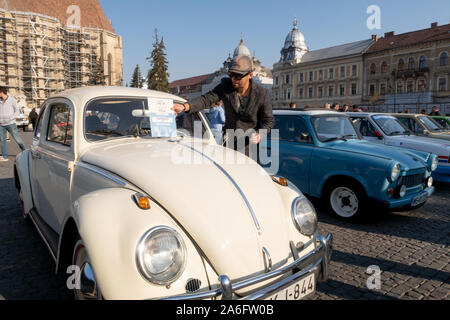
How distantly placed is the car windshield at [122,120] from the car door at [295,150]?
2.94m

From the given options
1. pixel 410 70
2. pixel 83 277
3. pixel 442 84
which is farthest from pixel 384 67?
pixel 83 277

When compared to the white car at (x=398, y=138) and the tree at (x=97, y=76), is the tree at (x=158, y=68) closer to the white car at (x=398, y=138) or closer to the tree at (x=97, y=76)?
the tree at (x=97, y=76)

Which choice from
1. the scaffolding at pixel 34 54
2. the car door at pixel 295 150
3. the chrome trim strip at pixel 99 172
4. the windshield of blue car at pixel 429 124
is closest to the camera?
the chrome trim strip at pixel 99 172

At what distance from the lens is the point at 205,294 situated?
1926mm

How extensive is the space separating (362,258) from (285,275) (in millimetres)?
2021

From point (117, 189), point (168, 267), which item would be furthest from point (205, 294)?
point (117, 189)

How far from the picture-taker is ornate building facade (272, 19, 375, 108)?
69.2m

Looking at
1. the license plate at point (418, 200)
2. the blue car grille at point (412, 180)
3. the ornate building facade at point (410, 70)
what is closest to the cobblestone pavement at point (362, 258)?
the license plate at point (418, 200)

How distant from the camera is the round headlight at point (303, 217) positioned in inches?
104

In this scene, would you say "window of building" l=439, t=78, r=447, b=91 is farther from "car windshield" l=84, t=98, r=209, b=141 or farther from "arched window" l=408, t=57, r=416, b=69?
"car windshield" l=84, t=98, r=209, b=141

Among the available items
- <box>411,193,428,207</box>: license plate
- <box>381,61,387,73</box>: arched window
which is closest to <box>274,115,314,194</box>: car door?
<box>411,193,428,207</box>: license plate

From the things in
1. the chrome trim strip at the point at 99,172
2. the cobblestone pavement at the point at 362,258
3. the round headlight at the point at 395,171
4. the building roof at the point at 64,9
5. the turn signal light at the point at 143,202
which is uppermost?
the building roof at the point at 64,9

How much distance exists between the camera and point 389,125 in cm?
807

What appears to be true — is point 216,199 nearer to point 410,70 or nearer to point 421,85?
point 410,70
